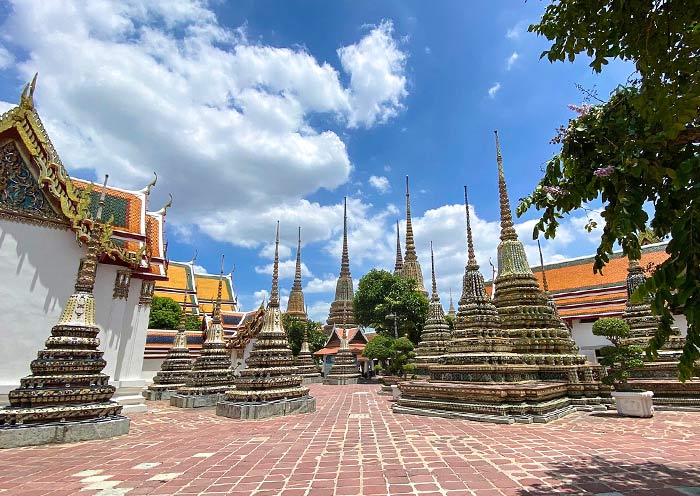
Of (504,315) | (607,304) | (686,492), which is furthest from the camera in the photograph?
(607,304)

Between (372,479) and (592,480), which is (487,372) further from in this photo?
(372,479)

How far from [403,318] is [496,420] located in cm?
1895

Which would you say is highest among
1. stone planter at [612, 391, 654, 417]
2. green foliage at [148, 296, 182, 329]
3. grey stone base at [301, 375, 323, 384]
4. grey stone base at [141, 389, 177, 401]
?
green foliage at [148, 296, 182, 329]

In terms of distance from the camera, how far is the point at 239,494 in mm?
4059

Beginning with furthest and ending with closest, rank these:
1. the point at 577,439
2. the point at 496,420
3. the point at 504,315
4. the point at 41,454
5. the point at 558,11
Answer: the point at 504,315, the point at 496,420, the point at 577,439, the point at 41,454, the point at 558,11

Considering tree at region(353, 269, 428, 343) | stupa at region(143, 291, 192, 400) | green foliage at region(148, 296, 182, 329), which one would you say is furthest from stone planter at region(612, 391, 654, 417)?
green foliage at region(148, 296, 182, 329)

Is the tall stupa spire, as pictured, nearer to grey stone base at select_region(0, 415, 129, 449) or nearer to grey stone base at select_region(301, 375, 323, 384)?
grey stone base at select_region(301, 375, 323, 384)

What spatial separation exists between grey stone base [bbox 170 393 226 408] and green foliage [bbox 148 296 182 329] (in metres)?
12.6

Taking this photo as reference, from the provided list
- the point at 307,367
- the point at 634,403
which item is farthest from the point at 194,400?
the point at 307,367

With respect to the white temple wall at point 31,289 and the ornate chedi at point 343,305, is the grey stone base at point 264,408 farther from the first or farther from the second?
the ornate chedi at point 343,305

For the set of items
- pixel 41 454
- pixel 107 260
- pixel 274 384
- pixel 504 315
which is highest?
pixel 107 260

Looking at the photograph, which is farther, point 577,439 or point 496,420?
point 496,420

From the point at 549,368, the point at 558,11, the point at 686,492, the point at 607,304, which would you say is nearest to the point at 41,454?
the point at 686,492

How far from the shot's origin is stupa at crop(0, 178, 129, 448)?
7.05 metres
